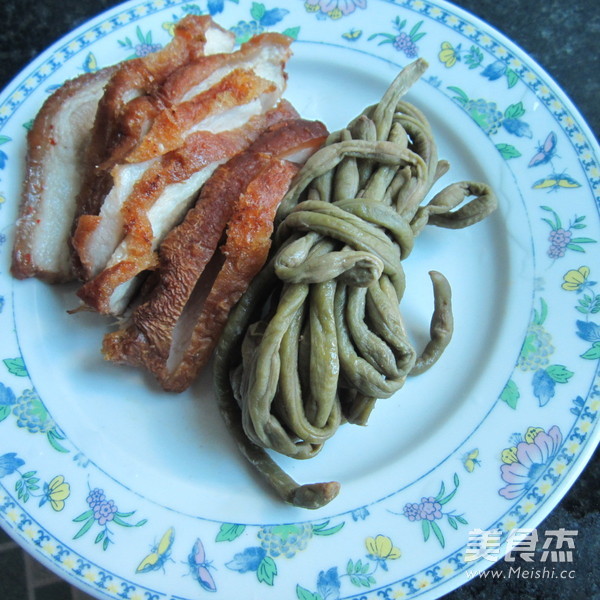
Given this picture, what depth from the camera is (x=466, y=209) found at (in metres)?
2.49

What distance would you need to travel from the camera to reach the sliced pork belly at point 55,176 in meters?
2.51

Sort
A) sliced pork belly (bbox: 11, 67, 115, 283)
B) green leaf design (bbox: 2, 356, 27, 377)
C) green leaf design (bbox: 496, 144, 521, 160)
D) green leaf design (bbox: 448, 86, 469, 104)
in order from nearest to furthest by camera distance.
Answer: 1. green leaf design (bbox: 2, 356, 27, 377)
2. sliced pork belly (bbox: 11, 67, 115, 283)
3. green leaf design (bbox: 496, 144, 521, 160)
4. green leaf design (bbox: 448, 86, 469, 104)

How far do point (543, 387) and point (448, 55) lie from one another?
1.69m

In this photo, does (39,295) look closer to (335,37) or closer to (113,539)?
(113,539)

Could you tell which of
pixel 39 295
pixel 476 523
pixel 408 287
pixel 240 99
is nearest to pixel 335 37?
pixel 240 99

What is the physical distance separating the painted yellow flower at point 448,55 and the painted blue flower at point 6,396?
2503 millimetres

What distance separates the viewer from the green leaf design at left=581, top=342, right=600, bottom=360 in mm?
2328

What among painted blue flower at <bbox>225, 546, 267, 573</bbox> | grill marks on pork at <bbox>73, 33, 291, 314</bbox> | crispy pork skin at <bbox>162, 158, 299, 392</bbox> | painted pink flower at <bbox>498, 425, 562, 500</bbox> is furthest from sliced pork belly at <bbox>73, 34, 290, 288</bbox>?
painted pink flower at <bbox>498, 425, 562, 500</bbox>

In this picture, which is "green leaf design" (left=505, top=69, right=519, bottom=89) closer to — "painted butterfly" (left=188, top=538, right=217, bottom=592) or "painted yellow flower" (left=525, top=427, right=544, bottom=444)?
"painted yellow flower" (left=525, top=427, right=544, bottom=444)

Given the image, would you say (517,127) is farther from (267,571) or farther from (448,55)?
(267,571)

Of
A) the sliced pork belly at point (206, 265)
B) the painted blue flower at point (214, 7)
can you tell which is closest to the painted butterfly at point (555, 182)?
the sliced pork belly at point (206, 265)

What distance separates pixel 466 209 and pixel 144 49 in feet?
5.95

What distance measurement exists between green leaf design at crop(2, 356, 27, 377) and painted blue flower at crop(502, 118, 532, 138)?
241cm

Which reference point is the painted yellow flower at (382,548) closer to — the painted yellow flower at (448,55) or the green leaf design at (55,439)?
the green leaf design at (55,439)
